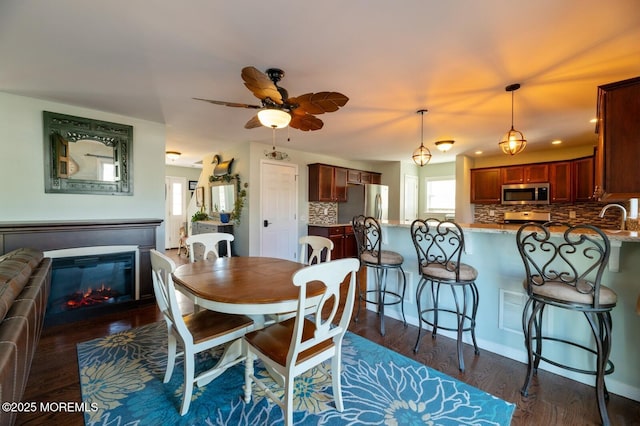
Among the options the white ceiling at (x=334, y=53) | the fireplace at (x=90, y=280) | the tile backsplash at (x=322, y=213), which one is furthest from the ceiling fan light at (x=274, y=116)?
the tile backsplash at (x=322, y=213)

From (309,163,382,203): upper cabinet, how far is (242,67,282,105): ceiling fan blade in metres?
3.54

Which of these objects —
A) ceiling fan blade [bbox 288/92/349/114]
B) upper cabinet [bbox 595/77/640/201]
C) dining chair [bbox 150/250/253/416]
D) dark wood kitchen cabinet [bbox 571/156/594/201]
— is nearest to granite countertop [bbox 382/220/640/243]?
upper cabinet [bbox 595/77/640/201]

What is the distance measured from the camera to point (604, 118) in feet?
5.90

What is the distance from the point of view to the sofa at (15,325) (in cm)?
94

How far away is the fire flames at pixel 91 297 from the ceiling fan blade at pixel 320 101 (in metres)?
3.05

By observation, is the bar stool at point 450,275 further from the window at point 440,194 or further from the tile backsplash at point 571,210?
the window at point 440,194

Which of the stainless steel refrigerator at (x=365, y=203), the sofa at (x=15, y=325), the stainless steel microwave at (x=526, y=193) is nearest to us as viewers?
the sofa at (x=15, y=325)

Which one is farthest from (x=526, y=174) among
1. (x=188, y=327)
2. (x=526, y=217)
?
(x=188, y=327)

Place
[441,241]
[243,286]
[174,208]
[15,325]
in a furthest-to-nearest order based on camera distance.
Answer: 1. [174,208]
2. [441,241]
3. [243,286]
4. [15,325]

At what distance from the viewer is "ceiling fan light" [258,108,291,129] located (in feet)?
7.00

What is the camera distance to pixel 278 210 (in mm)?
5191

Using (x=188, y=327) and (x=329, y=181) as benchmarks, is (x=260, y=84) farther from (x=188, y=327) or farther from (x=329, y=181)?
(x=329, y=181)

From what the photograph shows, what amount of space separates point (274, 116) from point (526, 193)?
551cm

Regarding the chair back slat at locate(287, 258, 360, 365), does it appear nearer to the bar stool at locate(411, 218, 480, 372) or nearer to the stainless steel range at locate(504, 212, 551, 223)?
the bar stool at locate(411, 218, 480, 372)
